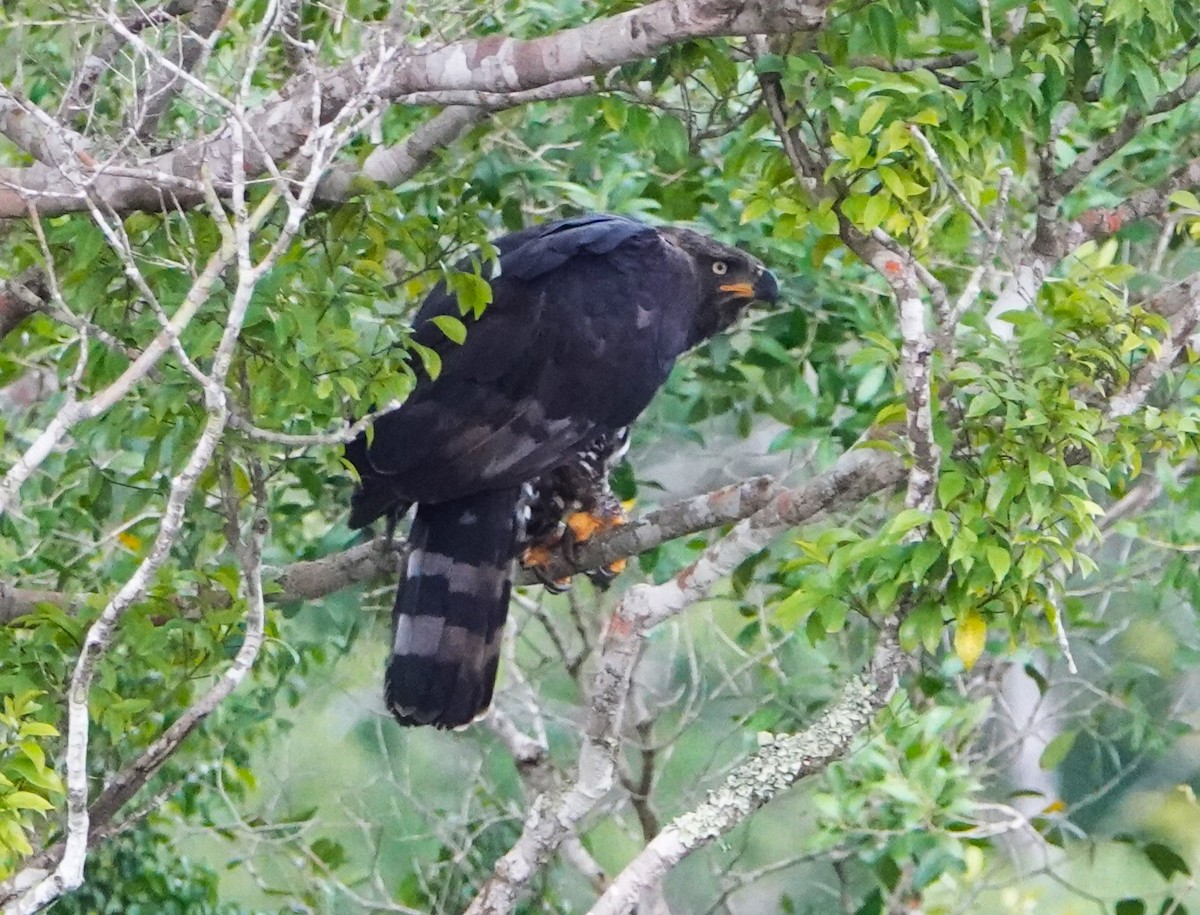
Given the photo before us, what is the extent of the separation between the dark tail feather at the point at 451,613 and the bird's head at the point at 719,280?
32.7 inches

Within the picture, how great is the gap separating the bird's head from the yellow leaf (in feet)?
4.69

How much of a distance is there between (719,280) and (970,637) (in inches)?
64.6

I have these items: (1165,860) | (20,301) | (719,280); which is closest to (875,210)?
(719,280)

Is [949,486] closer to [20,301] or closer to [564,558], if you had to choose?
[564,558]

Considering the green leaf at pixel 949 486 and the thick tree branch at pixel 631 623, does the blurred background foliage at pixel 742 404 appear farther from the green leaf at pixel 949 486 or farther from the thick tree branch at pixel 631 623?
the thick tree branch at pixel 631 623

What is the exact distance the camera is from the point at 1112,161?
4.02 metres

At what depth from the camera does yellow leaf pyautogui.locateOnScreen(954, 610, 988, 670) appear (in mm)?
2910

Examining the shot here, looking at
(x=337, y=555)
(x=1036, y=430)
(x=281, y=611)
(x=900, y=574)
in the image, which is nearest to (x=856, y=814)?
(x=900, y=574)

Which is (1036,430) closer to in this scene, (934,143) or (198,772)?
(934,143)

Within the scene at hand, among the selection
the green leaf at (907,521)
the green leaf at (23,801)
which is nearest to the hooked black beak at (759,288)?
the green leaf at (907,521)

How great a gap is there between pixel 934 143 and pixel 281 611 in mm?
2084

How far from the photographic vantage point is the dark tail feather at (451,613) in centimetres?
385

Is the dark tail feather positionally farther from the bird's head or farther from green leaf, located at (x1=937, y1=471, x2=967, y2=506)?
green leaf, located at (x1=937, y1=471, x2=967, y2=506)

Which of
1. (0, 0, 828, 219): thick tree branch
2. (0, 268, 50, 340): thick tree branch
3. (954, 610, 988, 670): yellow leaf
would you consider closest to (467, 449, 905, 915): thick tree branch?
(954, 610, 988, 670): yellow leaf
